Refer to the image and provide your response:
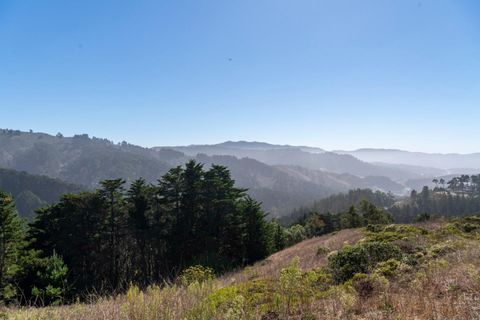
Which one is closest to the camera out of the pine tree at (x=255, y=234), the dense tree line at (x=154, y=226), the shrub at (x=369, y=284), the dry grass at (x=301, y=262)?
the shrub at (x=369, y=284)

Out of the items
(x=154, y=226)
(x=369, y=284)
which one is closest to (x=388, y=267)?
(x=369, y=284)

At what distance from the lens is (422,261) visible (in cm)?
901

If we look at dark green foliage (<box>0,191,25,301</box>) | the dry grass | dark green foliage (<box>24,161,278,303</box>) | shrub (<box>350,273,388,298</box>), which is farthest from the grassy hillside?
dark green foliage (<box>24,161,278,303</box>)

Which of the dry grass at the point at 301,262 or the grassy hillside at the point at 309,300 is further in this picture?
the dry grass at the point at 301,262

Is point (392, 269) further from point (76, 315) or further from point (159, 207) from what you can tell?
point (159, 207)

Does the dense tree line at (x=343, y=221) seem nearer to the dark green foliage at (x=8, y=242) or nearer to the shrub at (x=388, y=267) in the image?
the dark green foliage at (x=8, y=242)

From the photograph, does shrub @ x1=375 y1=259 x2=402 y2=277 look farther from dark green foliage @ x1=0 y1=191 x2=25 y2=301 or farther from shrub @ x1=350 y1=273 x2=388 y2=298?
dark green foliage @ x1=0 y1=191 x2=25 y2=301

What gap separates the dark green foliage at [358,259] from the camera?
8.75 m

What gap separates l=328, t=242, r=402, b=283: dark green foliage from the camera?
8750 mm

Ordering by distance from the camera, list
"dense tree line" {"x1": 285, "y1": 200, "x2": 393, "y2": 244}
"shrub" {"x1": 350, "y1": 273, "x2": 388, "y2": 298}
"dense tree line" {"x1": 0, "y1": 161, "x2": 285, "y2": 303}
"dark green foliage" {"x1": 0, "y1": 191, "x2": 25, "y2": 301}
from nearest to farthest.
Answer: "shrub" {"x1": 350, "y1": 273, "x2": 388, "y2": 298} → "dark green foliage" {"x1": 0, "y1": 191, "x2": 25, "y2": 301} → "dense tree line" {"x1": 0, "y1": 161, "x2": 285, "y2": 303} → "dense tree line" {"x1": 285, "y1": 200, "x2": 393, "y2": 244}

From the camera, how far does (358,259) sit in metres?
9.35

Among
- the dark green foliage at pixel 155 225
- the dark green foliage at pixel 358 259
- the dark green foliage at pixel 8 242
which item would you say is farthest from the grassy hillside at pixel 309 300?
the dark green foliage at pixel 155 225

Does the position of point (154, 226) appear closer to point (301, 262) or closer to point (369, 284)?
point (301, 262)

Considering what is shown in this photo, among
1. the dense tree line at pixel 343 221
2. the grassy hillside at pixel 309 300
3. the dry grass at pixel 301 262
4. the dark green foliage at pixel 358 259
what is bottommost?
the dense tree line at pixel 343 221
